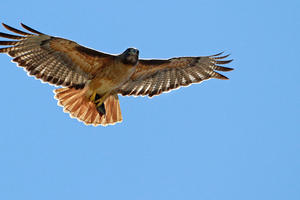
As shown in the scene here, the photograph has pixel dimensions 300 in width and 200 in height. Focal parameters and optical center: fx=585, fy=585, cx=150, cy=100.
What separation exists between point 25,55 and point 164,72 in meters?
3.25

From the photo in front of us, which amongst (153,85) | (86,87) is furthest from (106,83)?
(153,85)

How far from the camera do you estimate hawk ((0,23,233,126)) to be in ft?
39.9

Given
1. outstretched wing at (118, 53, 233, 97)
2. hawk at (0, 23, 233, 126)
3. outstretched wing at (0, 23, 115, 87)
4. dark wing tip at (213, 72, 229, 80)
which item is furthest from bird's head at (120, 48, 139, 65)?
dark wing tip at (213, 72, 229, 80)

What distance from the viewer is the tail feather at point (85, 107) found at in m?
13.1

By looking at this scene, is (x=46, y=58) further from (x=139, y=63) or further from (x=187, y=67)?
(x=187, y=67)

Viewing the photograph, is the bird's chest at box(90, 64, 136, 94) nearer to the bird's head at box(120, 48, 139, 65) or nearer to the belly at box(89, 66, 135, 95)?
the belly at box(89, 66, 135, 95)

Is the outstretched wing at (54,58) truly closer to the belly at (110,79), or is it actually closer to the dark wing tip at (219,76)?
the belly at (110,79)

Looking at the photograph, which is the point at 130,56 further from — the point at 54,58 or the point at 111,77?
the point at 54,58

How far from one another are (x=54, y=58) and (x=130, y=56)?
166cm

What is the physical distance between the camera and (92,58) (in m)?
12.6

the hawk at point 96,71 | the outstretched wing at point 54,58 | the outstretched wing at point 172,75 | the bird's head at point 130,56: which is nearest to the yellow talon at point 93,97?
the hawk at point 96,71

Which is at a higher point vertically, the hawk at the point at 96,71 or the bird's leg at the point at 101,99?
the hawk at the point at 96,71

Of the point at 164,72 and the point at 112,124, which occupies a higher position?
the point at 164,72

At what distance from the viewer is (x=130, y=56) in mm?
12281
